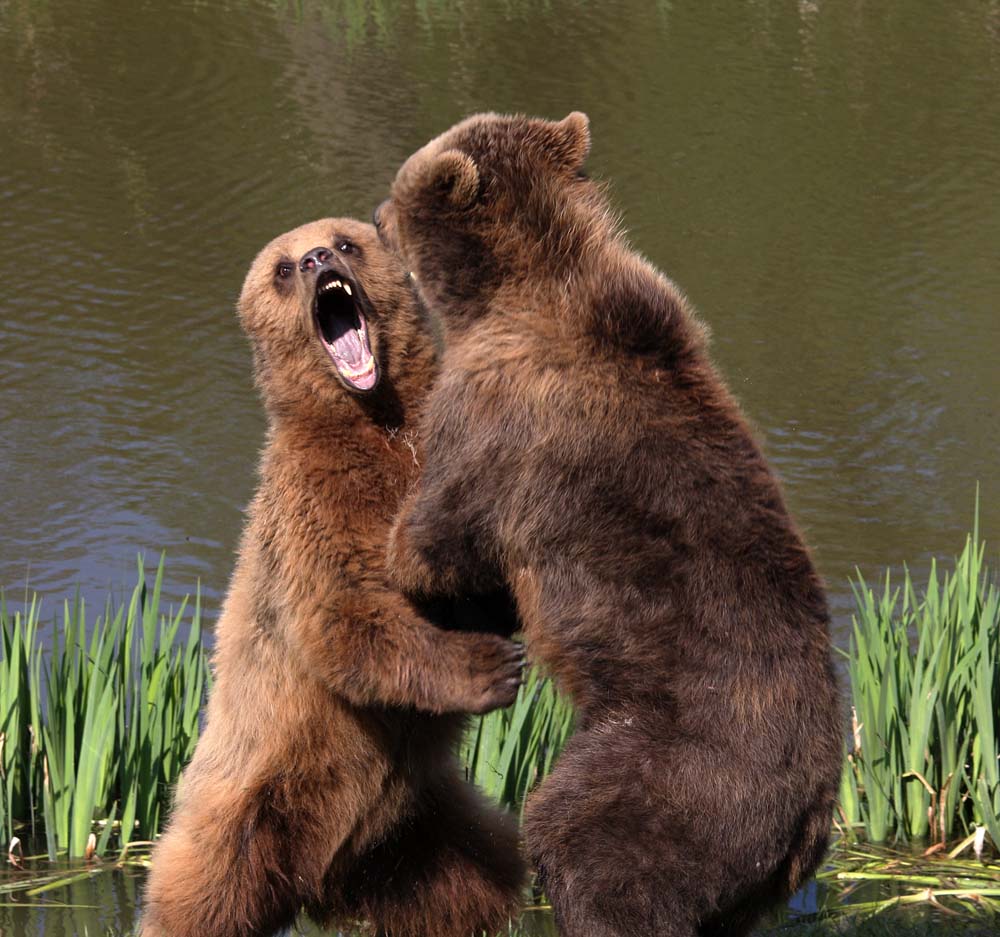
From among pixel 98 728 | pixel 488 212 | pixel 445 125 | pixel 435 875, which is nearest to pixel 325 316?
pixel 488 212

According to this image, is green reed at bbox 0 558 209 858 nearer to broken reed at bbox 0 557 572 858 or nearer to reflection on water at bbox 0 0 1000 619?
broken reed at bbox 0 557 572 858

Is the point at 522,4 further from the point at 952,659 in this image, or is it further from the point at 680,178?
the point at 952,659

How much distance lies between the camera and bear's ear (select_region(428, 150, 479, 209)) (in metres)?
3.57

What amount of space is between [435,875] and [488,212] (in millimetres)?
1859

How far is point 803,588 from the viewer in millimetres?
3283

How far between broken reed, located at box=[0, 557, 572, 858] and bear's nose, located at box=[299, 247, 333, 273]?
1.47 meters

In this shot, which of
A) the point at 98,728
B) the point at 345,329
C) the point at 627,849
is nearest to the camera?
the point at 627,849

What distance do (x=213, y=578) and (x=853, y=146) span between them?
989cm

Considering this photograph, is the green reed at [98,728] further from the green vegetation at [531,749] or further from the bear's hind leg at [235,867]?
the bear's hind leg at [235,867]

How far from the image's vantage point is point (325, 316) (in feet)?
14.2

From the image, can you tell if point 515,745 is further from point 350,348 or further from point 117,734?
point 350,348

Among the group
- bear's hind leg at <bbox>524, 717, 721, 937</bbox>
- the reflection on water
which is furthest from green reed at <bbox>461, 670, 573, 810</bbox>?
the reflection on water

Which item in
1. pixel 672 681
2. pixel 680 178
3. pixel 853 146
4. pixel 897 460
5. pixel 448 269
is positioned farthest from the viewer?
pixel 853 146

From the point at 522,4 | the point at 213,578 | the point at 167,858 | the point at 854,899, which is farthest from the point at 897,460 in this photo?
the point at 522,4
